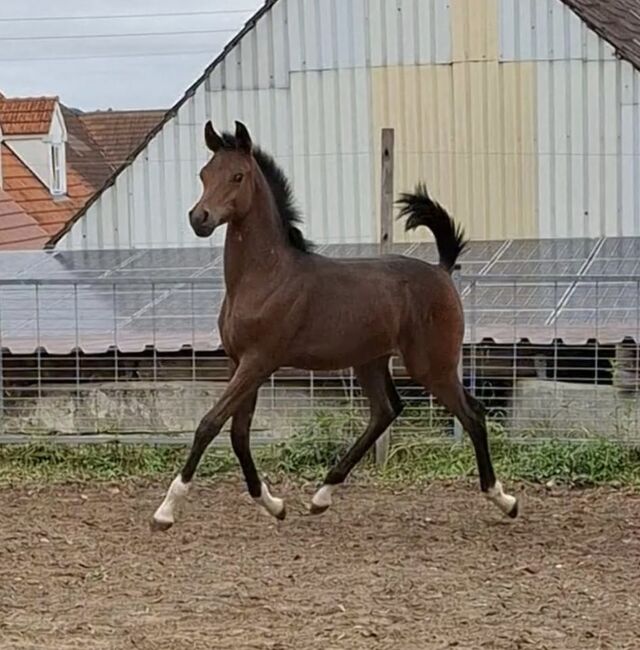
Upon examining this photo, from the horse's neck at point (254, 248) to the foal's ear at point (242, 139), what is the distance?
0.77ft

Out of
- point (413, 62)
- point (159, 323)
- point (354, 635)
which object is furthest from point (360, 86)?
point (354, 635)

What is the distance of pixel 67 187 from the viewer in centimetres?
2550

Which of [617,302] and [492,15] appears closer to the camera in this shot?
[617,302]

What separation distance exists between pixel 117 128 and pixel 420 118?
23.0 m

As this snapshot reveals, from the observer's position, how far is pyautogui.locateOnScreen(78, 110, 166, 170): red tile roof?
1236 inches

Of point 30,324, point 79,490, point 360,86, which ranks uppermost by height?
point 360,86

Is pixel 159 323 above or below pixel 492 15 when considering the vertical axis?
below

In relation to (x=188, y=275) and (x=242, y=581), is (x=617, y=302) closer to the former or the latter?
(x=188, y=275)

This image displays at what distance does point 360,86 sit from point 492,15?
1.32 m

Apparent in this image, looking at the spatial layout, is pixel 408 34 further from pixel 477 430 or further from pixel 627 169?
pixel 477 430

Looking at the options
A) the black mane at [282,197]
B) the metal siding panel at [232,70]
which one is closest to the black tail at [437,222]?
the black mane at [282,197]

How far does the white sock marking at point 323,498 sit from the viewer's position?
669 centimetres

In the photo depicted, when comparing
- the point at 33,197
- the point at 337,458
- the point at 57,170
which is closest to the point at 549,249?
the point at 337,458

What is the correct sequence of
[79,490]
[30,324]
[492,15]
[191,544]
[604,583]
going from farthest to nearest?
[492,15]
[30,324]
[79,490]
[191,544]
[604,583]
